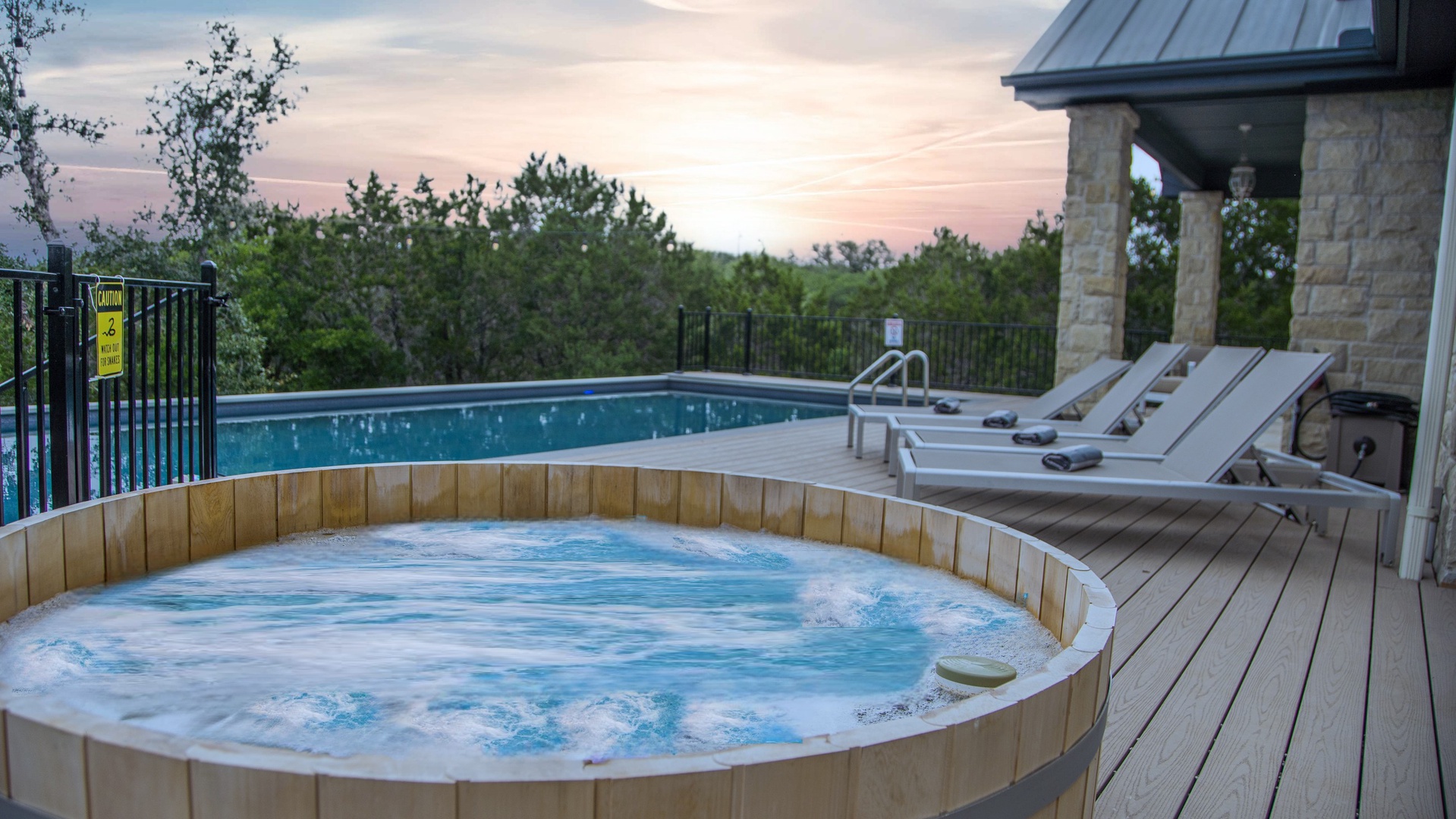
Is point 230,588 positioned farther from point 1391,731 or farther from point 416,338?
point 416,338

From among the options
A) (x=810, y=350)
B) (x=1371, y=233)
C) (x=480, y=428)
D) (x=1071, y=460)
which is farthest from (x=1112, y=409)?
(x=810, y=350)

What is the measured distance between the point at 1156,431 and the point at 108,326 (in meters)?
4.08

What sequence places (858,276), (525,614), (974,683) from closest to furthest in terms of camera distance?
(974,683), (525,614), (858,276)

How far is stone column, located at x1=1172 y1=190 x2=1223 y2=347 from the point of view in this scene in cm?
1062

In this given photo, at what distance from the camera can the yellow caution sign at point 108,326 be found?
8.41 ft

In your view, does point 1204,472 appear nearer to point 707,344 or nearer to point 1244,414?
point 1244,414

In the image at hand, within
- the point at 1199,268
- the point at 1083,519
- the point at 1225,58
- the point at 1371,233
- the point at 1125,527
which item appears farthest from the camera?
the point at 1199,268

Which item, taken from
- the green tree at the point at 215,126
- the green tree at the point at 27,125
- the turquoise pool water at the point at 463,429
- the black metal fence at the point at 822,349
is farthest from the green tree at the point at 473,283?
the turquoise pool water at the point at 463,429

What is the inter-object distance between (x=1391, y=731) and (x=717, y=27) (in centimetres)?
1532

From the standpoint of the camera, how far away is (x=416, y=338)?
Answer: 15672 mm

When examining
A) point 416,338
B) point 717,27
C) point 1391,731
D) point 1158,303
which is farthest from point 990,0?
point 1391,731

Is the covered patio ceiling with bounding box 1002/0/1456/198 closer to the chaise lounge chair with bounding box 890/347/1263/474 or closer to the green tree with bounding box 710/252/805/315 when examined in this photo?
the chaise lounge chair with bounding box 890/347/1263/474

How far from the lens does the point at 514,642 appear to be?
182cm

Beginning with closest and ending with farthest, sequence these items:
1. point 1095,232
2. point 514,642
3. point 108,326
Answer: point 514,642 < point 108,326 < point 1095,232
